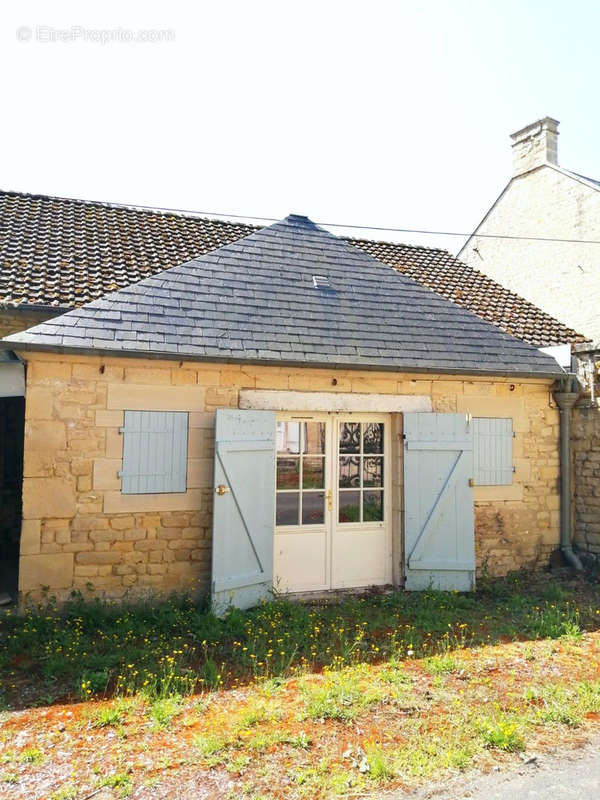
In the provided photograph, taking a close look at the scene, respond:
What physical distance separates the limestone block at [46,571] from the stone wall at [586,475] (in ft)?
22.2

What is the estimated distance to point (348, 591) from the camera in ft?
22.5

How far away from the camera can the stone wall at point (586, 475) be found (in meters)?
8.03

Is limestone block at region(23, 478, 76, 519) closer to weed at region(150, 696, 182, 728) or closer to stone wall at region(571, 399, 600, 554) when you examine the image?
weed at region(150, 696, 182, 728)

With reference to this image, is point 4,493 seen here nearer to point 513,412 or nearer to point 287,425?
point 287,425

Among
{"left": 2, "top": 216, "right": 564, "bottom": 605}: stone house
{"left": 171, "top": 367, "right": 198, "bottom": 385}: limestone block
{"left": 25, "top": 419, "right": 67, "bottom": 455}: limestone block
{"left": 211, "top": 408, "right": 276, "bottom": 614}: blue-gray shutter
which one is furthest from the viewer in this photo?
{"left": 171, "top": 367, "right": 198, "bottom": 385}: limestone block

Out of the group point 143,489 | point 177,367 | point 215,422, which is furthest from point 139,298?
point 143,489

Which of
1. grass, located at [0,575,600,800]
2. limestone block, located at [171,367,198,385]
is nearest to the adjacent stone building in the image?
grass, located at [0,575,600,800]

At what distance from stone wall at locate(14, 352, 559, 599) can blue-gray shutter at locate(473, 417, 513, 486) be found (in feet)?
5.53

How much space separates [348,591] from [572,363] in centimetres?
456

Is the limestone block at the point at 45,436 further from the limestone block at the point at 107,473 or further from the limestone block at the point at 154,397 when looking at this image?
the limestone block at the point at 154,397

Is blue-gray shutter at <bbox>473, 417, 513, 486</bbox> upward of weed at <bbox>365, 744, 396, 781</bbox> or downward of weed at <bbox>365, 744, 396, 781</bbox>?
upward

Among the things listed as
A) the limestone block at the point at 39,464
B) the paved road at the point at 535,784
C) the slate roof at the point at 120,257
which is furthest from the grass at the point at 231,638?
the slate roof at the point at 120,257

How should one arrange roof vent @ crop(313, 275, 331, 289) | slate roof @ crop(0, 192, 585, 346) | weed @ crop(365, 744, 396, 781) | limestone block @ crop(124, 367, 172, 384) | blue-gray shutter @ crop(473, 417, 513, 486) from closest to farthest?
weed @ crop(365, 744, 396, 781) < limestone block @ crop(124, 367, 172, 384) < blue-gray shutter @ crop(473, 417, 513, 486) < slate roof @ crop(0, 192, 585, 346) < roof vent @ crop(313, 275, 331, 289)

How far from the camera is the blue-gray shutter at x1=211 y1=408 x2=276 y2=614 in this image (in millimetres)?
6020
